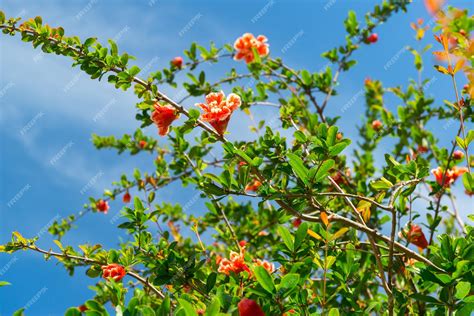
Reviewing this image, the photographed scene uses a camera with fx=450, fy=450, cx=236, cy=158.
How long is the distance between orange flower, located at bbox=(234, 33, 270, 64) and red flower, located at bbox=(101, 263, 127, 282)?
77.3 inches

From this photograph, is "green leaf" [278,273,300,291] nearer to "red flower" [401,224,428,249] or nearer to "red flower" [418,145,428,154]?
"red flower" [401,224,428,249]

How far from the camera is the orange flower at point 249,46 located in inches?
130

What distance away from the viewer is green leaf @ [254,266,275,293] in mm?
1259

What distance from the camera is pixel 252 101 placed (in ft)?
9.96

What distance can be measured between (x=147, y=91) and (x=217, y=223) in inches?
56.1

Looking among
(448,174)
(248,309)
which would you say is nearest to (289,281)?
(248,309)

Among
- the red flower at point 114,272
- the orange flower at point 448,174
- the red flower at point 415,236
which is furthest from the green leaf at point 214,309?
the orange flower at point 448,174

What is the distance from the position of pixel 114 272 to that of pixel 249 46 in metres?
2.05

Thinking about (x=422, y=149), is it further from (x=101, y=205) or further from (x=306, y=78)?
(x=101, y=205)

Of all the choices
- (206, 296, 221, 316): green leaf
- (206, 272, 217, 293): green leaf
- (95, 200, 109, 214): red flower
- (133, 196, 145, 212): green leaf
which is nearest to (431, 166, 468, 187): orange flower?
(206, 272, 217, 293): green leaf

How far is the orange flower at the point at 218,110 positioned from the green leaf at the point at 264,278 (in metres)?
0.65

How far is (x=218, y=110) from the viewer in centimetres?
172

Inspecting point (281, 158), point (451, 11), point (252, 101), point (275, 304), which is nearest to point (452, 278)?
point (275, 304)

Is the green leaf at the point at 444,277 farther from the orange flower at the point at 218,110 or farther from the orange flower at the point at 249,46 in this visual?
the orange flower at the point at 249,46
